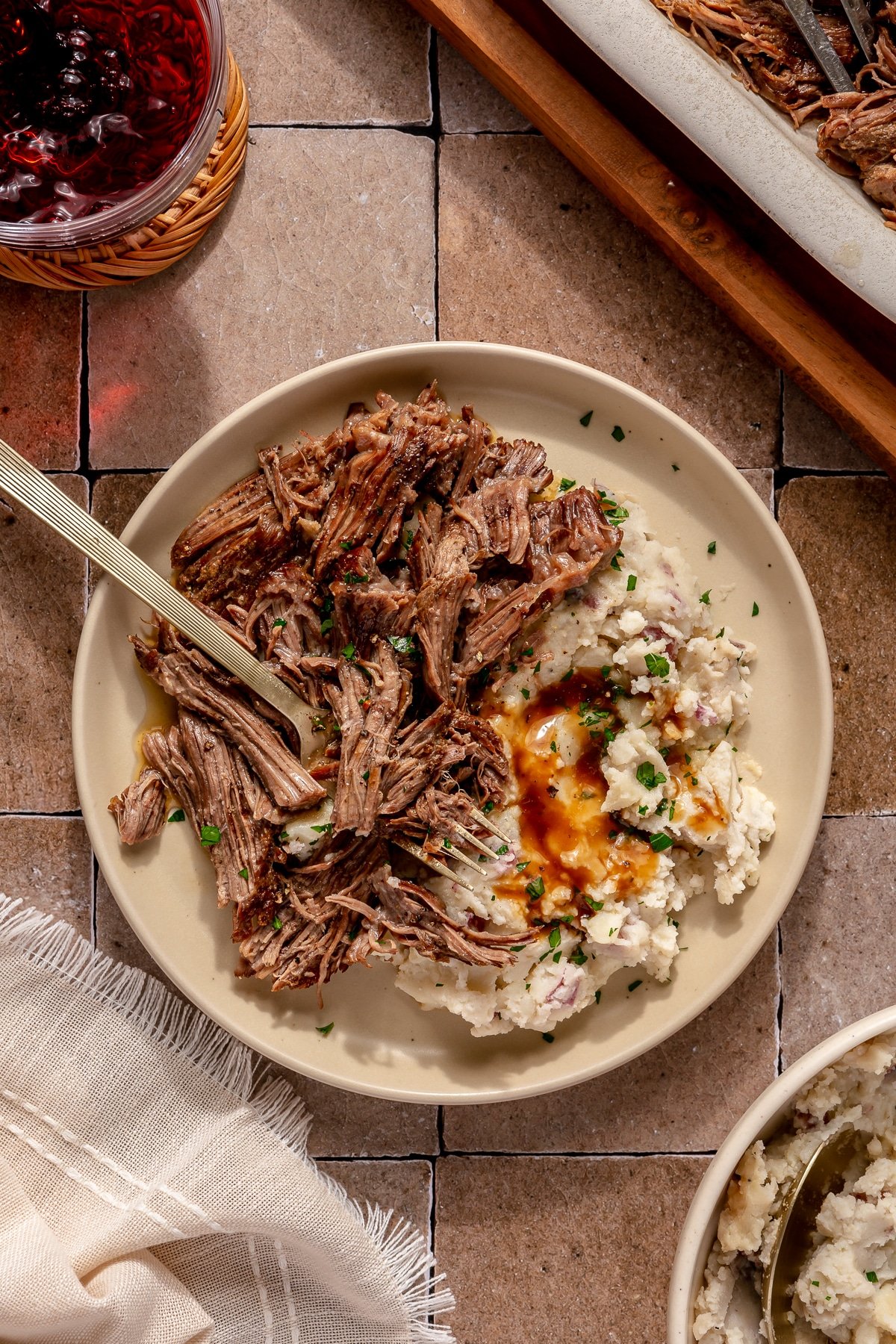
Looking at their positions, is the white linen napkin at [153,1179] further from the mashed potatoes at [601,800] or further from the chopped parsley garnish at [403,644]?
the chopped parsley garnish at [403,644]

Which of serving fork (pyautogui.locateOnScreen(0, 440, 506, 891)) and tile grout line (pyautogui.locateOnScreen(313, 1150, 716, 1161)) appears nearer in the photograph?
serving fork (pyautogui.locateOnScreen(0, 440, 506, 891))

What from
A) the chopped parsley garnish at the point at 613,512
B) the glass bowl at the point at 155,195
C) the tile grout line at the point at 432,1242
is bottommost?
the tile grout line at the point at 432,1242

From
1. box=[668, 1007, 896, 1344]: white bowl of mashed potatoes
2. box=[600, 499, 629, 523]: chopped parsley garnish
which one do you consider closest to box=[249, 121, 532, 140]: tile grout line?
box=[600, 499, 629, 523]: chopped parsley garnish

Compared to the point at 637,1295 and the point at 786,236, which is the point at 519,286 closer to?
the point at 786,236

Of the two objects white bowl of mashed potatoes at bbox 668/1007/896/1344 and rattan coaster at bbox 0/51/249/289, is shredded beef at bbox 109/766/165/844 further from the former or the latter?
white bowl of mashed potatoes at bbox 668/1007/896/1344

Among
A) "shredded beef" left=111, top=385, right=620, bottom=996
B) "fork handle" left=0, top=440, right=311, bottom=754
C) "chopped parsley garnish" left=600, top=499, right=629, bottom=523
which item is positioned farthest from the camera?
"chopped parsley garnish" left=600, top=499, right=629, bottom=523

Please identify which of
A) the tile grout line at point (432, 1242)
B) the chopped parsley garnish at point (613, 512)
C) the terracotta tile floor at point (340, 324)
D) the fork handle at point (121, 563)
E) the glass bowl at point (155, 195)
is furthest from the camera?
the tile grout line at point (432, 1242)

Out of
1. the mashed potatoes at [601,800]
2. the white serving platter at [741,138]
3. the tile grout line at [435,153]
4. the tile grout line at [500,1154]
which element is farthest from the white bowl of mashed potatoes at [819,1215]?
the tile grout line at [435,153]
